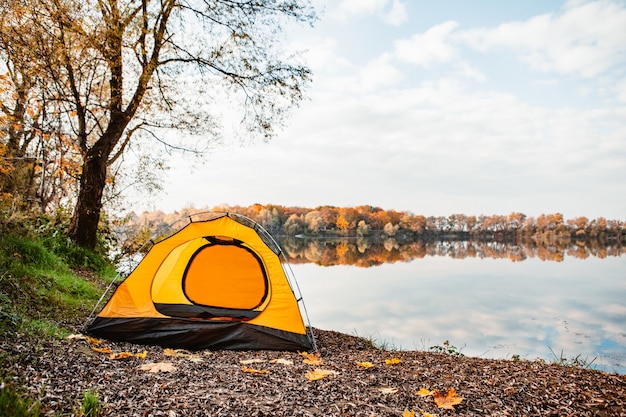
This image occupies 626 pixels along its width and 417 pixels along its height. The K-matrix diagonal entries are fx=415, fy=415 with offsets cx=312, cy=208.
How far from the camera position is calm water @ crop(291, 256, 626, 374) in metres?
10.9

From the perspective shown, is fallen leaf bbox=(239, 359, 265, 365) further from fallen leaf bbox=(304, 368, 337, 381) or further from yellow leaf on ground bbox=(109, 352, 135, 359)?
yellow leaf on ground bbox=(109, 352, 135, 359)

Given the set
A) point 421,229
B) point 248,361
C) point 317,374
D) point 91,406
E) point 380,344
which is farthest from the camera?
point 421,229

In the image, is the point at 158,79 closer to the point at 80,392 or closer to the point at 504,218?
the point at 80,392

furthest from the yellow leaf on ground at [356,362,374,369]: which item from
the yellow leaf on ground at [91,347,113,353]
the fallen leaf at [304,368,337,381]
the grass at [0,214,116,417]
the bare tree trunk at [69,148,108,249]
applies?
the bare tree trunk at [69,148,108,249]

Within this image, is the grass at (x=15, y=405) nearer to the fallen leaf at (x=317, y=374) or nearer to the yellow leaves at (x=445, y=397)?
the fallen leaf at (x=317, y=374)

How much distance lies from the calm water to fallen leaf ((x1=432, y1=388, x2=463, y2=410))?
3996 millimetres

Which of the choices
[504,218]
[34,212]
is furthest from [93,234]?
[504,218]

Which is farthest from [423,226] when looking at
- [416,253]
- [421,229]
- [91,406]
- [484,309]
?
[91,406]

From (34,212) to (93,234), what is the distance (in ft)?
4.55

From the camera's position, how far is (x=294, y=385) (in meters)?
3.82

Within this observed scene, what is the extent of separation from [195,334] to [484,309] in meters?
12.8

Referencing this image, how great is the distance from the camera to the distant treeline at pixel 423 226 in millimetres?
66375

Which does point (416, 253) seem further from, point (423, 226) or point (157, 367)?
point (423, 226)

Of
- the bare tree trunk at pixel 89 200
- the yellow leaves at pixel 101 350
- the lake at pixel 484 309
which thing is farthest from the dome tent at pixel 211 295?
the bare tree trunk at pixel 89 200
